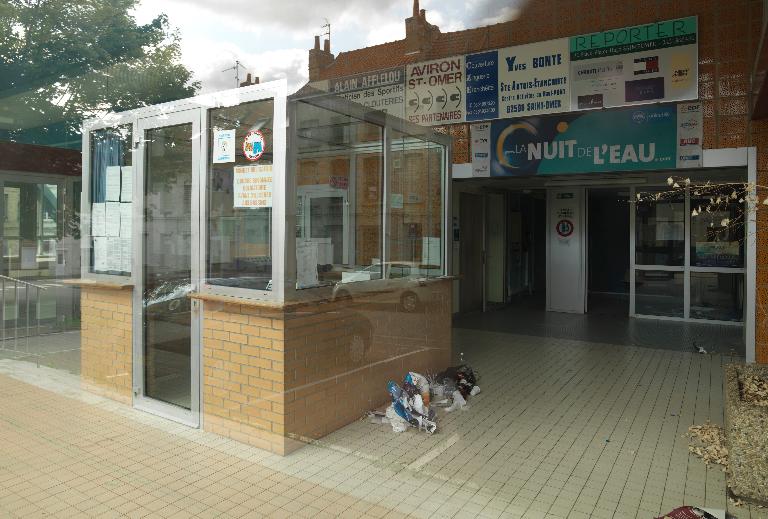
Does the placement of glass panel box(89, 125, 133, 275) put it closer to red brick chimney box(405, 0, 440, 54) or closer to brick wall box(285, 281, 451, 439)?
brick wall box(285, 281, 451, 439)

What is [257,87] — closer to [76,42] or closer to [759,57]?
[76,42]

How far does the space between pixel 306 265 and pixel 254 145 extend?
725 mm

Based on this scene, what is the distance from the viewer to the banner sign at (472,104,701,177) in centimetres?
559

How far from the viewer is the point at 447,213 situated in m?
5.24

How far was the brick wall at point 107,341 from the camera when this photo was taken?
12.8ft

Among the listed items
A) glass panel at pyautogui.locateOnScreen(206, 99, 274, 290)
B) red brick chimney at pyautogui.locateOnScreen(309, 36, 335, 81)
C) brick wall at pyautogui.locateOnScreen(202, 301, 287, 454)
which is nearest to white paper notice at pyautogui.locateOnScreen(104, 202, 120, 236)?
glass panel at pyautogui.locateOnScreen(206, 99, 274, 290)

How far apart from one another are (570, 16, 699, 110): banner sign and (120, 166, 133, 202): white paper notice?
12.7 feet

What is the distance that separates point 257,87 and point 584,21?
11.0 feet

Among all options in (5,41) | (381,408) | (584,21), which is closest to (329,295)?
(381,408)

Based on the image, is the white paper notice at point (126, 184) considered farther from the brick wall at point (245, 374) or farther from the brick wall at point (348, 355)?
the brick wall at point (348, 355)

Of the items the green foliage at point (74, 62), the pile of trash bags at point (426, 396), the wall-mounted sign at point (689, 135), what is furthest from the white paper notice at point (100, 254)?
the wall-mounted sign at point (689, 135)

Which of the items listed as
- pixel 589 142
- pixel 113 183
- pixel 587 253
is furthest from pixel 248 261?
pixel 587 253

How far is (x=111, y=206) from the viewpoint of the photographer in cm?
393

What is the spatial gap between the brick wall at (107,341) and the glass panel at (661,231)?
7043 millimetres
